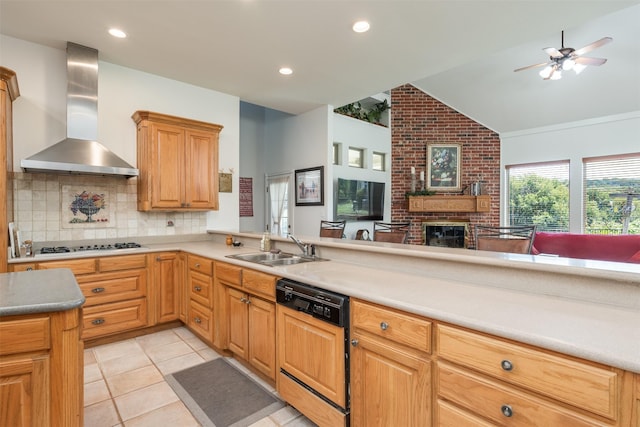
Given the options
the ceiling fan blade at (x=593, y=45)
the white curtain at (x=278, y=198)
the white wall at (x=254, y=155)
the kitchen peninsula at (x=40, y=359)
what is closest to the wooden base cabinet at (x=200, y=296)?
the kitchen peninsula at (x=40, y=359)

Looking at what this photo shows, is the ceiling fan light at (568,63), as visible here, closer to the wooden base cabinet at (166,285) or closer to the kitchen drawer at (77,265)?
the wooden base cabinet at (166,285)

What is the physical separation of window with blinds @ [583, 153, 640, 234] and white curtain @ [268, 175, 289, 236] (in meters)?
5.69

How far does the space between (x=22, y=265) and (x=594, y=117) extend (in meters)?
8.46

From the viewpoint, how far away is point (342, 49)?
3.16 metres

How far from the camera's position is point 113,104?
3.41m

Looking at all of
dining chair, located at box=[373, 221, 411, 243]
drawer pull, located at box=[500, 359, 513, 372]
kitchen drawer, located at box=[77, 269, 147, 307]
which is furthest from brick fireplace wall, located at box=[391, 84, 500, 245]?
drawer pull, located at box=[500, 359, 513, 372]

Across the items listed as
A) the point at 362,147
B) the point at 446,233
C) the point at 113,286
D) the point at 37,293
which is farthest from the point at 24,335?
the point at 446,233

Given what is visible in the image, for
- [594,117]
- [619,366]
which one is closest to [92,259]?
[619,366]

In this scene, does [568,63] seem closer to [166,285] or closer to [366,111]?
[366,111]

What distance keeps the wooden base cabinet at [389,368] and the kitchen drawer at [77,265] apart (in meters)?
2.54

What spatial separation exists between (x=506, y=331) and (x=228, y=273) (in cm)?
200

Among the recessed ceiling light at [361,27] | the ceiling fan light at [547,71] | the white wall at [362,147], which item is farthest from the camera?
the white wall at [362,147]

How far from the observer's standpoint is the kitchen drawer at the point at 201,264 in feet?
9.03

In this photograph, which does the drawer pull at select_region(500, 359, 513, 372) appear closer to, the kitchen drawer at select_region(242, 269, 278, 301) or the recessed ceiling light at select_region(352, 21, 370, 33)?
the kitchen drawer at select_region(242, 269, 278, 301)
